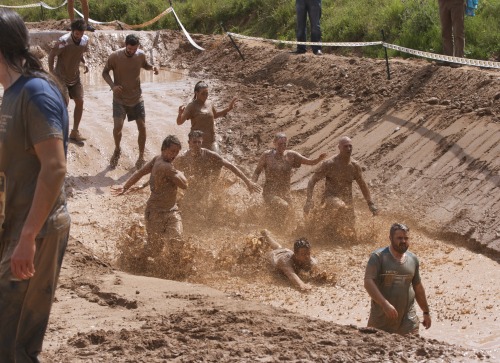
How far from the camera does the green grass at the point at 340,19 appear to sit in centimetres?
1661

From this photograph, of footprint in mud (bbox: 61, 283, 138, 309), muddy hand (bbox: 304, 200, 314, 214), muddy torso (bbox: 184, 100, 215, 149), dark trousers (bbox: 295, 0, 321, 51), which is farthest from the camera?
dark trousers (bbox: 295, 0, 321, 51)

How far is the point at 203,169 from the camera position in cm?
1268

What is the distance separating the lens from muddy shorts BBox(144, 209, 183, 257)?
1066 centimetres

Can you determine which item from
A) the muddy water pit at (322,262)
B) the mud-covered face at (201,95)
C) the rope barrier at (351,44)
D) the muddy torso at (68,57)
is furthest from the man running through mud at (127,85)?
the rope barrier at (351,44)

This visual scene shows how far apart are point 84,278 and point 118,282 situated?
304 millimetres

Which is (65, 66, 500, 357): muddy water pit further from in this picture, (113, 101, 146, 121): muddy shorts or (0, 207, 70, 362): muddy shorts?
(0, 207, 70, 362): muddy shorts

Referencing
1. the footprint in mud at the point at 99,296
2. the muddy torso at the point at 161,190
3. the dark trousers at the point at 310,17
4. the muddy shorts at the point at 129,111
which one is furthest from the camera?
the dark trousers at the point at 310,17

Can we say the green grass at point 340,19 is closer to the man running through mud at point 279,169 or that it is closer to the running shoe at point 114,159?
the man running through mud at point 279,169

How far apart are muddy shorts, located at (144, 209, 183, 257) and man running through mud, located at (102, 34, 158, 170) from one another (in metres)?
3.80

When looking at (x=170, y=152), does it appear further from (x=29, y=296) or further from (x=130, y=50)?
(x=29, y=296)

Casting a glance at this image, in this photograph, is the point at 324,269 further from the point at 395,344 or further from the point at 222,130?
the point at 222,130

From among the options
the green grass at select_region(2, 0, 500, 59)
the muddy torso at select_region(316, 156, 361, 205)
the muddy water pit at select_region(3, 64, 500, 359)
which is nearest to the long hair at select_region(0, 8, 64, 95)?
the muddy water pit at select_region(3, 64, 500, 359)

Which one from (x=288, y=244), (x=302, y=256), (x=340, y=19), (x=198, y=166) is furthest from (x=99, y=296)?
(x=340, y=19)

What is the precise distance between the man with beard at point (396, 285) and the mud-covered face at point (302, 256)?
2.81m
